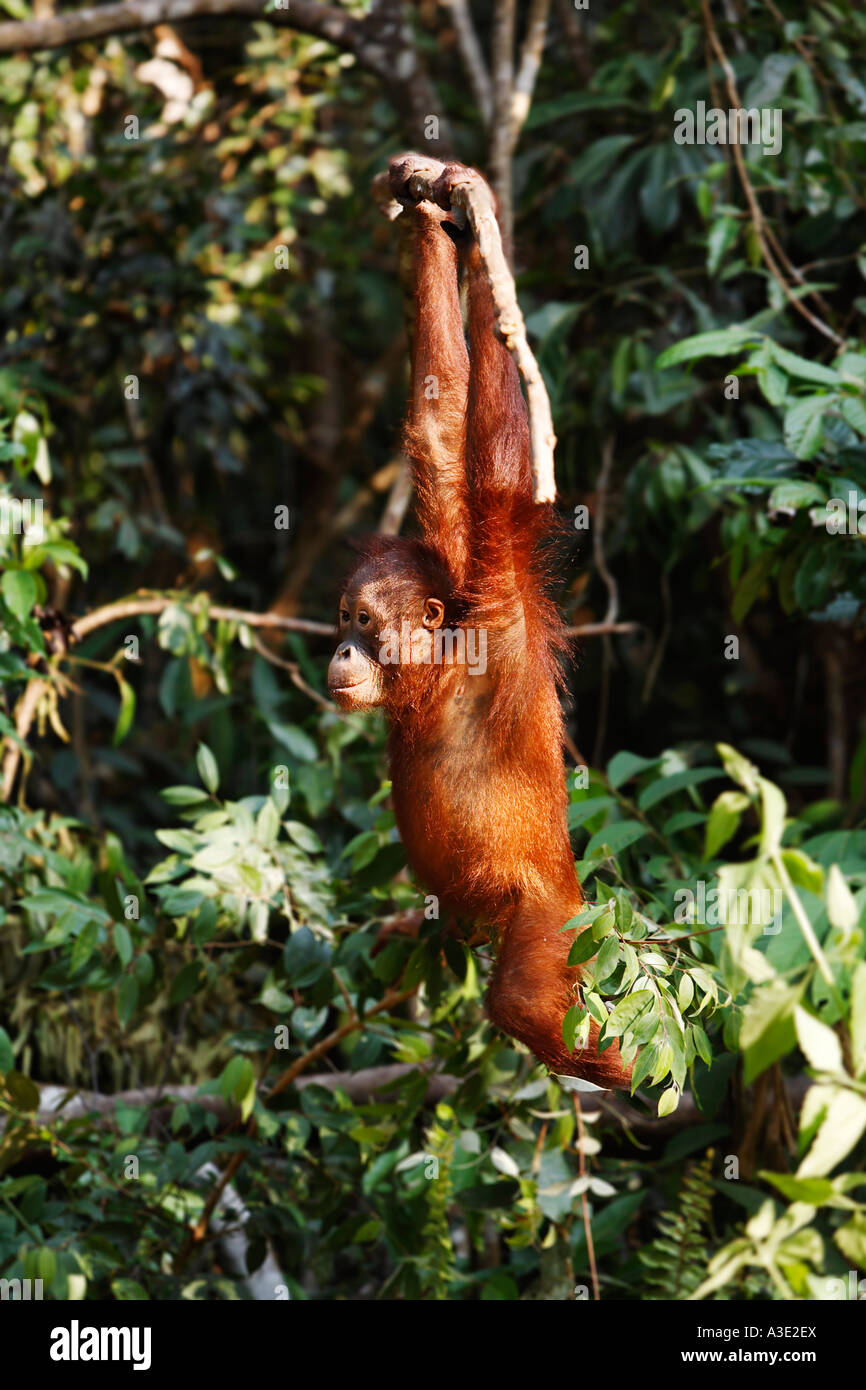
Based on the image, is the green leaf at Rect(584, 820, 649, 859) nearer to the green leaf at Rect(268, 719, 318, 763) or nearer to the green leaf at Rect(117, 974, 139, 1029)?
the green leaf at Rect(117, 974, 139, 1029)

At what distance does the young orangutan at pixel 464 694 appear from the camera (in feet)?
10.5

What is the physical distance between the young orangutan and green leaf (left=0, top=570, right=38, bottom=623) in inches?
39.6

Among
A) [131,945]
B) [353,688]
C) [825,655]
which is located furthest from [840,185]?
[131,945]

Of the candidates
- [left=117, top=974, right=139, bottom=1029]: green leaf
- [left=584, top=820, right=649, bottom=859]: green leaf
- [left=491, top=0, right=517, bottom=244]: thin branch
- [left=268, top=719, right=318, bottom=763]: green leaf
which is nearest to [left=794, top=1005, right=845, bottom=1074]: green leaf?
[left=584, top=820, right=649, bottom=859]: green leaf

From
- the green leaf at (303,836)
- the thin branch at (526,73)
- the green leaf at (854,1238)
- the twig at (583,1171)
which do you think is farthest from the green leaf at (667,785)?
the thin branch at (526,73)

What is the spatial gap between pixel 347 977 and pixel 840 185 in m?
3.14

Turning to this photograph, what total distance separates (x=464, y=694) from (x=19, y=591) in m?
1.34

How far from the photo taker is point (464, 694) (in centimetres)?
337

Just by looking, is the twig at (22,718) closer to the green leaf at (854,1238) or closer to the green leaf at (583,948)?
the green leaf at (583,948)

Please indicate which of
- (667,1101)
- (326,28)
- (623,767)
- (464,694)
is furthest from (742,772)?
(326,28)

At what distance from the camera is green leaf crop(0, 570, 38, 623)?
3.88 metres
